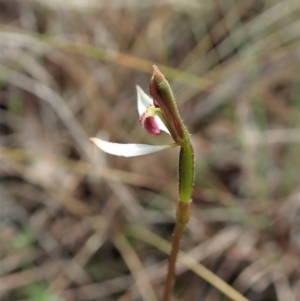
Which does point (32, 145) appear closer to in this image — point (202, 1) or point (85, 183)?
point (85, 183)

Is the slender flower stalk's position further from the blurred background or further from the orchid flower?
the blurred background

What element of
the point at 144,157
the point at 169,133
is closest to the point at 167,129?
the point at 169,133

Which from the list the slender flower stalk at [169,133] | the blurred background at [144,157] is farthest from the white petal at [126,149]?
the blurred background at [144,157]

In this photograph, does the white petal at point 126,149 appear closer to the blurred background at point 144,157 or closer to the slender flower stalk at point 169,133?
the slender flower stalk at point 169,133

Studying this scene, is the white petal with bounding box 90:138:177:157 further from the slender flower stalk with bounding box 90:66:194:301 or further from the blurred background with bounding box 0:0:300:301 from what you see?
the blurred background with bounding box 0:0:300:301

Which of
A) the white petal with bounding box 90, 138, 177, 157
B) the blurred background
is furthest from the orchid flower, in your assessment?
the blurred background

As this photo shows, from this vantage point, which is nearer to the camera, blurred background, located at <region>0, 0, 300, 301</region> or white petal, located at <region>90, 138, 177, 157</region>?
white petal, located at <region>90, 138, 177, 157</region>

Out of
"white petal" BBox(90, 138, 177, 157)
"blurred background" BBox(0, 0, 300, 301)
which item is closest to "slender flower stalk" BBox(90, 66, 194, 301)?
"white petal" BBox(90, 138, 177, 157)
